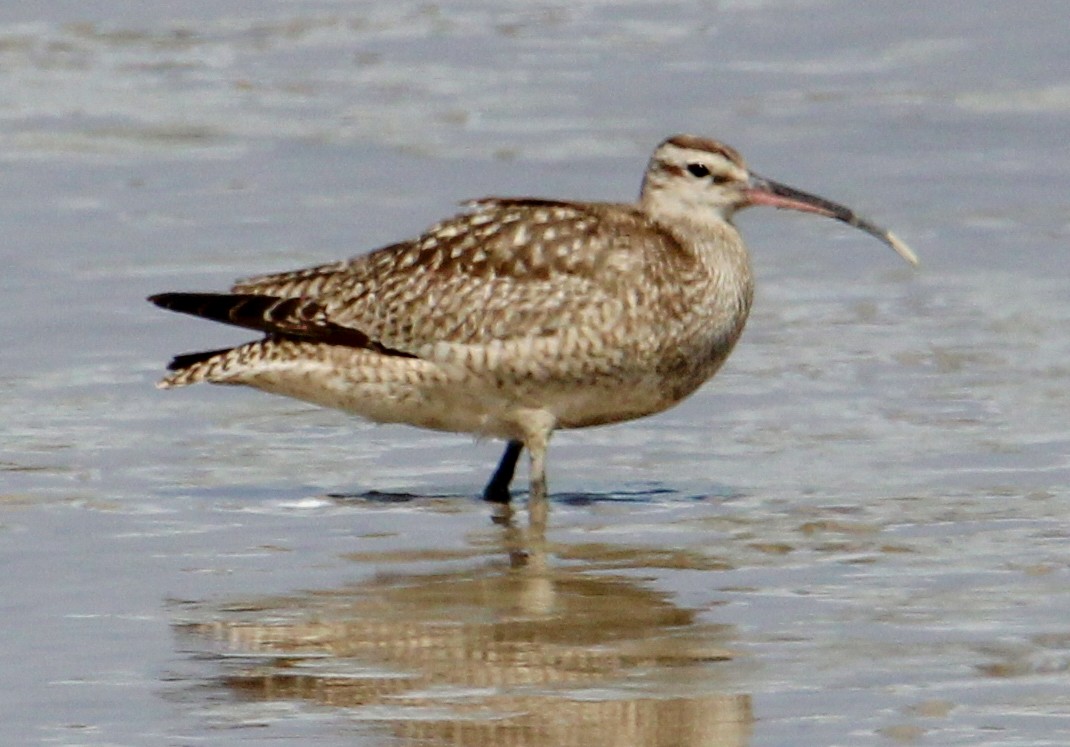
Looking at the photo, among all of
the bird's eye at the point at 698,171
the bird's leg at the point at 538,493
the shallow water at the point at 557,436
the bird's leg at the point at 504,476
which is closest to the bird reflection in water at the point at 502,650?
the shallow water at the point at 557,436

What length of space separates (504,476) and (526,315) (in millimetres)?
571

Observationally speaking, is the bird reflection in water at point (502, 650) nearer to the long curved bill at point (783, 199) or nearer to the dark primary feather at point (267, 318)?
the dark primary feather at point (267, 318)

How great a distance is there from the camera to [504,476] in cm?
1039

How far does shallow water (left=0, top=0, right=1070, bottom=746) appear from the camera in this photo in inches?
299

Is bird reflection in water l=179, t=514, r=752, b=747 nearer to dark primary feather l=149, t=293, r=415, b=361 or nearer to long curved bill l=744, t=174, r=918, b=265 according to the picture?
dark primary feather l=149, t=293, r=415, b=361

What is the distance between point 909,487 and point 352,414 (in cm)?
204

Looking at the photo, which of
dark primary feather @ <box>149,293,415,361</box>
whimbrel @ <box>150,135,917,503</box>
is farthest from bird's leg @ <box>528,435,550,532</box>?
dark primary feather @ <box>149,293,415,361</box>

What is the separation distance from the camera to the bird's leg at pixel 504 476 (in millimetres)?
10266

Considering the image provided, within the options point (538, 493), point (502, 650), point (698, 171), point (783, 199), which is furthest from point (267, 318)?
point (502, 650)

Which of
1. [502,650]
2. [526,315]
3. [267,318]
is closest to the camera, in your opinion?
[502,650]

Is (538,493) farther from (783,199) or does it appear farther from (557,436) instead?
(783,199)

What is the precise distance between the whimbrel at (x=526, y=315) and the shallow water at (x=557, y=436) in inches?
12.0

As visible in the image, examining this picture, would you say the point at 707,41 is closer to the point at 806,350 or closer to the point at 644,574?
the point at 806,350

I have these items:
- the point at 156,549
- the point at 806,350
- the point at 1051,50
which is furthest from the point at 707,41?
the point at 156,549
